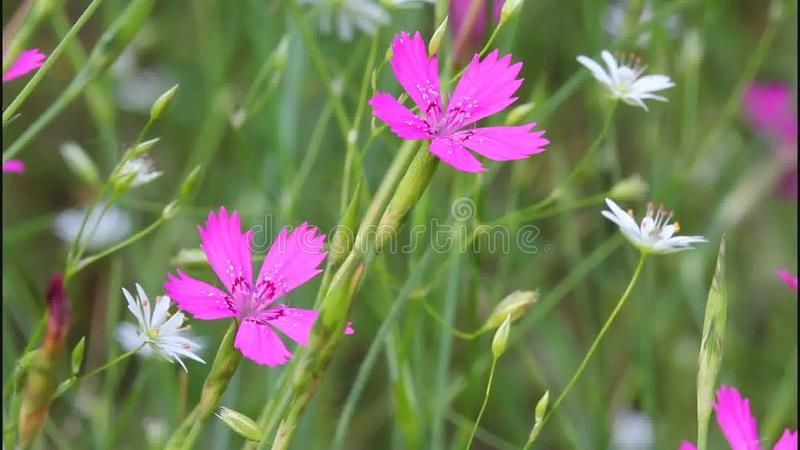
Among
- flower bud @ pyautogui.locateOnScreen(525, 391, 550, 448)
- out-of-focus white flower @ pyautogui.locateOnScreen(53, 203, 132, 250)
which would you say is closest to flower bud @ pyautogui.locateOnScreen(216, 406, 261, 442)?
flower bud @ pyautogui.locateOnScreen(525, 391, 550, 448)

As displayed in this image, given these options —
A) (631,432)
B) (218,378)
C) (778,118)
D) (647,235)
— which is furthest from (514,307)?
(778,118)

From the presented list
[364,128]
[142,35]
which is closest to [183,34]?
[142,35]

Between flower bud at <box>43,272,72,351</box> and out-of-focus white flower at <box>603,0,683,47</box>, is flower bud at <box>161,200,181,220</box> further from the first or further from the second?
out-of-focus white flower at <box>603,0,683,47</box>

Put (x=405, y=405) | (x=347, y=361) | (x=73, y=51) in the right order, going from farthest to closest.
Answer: (x=347, y=361) < (x=73, y=51) < (x=405, y=405)

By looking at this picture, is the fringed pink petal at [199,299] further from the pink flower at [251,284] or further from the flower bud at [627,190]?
the flower bud at [627,190]

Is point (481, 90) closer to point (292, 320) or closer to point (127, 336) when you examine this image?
point (292, 320)

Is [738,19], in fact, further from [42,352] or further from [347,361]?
[42,352]
